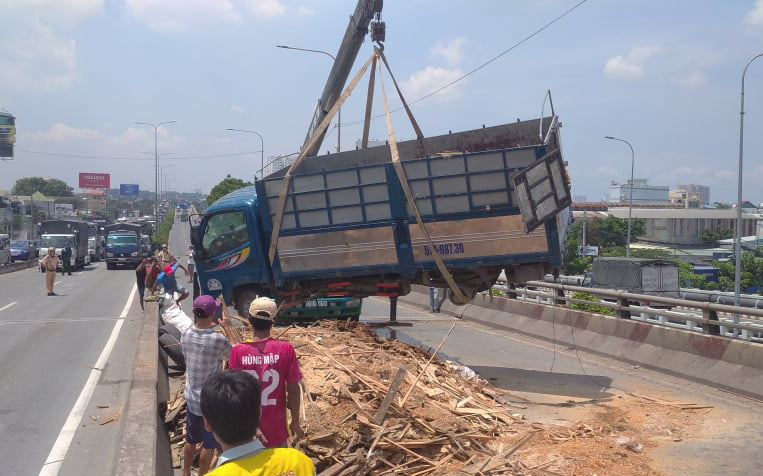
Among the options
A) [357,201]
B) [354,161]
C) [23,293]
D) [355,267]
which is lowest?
[23,293]

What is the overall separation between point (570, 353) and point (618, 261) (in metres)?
21.8

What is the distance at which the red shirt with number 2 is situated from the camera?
4.43 m

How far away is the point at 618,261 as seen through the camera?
33469mm

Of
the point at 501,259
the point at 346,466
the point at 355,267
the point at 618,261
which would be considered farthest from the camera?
the point at 618,261

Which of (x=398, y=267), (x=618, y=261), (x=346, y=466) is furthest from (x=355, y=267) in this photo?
(x=618, y=261)

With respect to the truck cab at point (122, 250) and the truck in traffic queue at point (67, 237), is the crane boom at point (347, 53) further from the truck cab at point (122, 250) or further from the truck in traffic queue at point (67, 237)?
the truck in traffic queue at point (67, 237)

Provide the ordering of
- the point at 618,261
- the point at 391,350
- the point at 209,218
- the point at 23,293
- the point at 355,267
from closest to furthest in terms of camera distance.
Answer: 1. the point at 391,350
2. the point at 355,267
3. the point at 209,218
4. the point at 23,293
5. the point at 618,261

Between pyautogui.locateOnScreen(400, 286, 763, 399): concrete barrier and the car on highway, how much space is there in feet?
156

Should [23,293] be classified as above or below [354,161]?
below

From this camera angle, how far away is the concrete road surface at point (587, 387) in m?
A: 6.59

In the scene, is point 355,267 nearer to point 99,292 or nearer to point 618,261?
point 99,292

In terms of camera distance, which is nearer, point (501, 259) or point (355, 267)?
point (501, 259)

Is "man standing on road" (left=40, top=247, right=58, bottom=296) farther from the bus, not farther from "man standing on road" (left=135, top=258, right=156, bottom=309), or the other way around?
the bus

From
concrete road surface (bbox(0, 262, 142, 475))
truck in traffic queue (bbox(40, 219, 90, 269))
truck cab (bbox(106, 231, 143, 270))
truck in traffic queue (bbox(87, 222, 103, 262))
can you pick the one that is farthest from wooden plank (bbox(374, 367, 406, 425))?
truck in traffic queue (bbox(87, 222, 103, 262))
